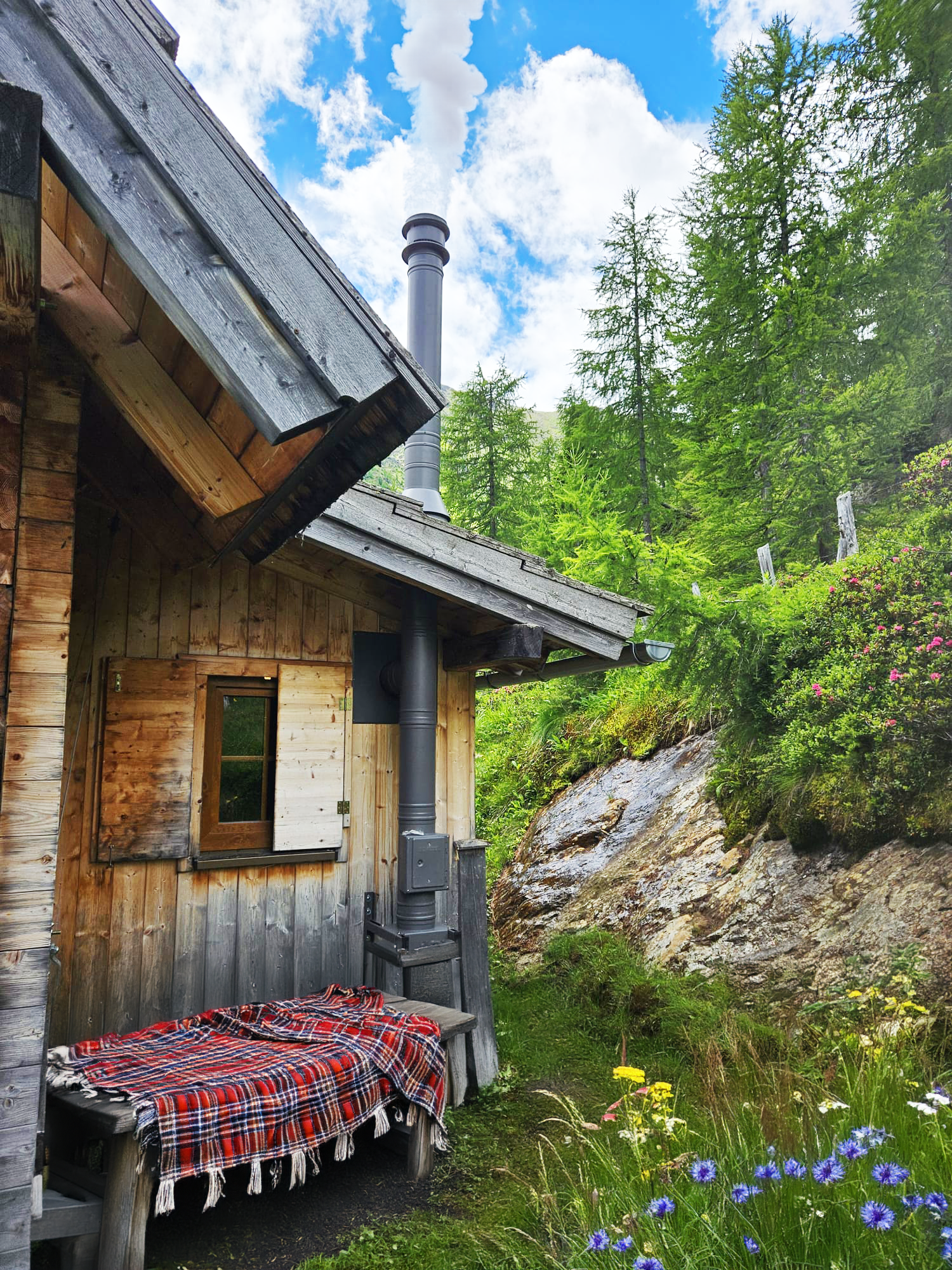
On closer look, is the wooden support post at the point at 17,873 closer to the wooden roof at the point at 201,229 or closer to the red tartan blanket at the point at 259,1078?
the wooden roof at the point at 201,229

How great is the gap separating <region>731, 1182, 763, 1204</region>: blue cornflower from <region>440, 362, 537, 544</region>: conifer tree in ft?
41.3

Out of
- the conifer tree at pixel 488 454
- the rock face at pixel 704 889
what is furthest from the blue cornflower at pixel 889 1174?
the conifer tree at pixel 488 454

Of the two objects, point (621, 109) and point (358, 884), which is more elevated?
point (621, 109)

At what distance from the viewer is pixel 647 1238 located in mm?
1915

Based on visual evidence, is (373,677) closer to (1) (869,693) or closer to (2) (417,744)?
(2) (417,744)

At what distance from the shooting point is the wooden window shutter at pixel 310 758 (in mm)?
4062

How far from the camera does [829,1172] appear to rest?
173cm

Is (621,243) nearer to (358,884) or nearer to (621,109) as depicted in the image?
(358,884)

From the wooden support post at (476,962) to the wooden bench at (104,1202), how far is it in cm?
194

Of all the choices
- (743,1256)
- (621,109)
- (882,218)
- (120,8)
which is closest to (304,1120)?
(743,1256)

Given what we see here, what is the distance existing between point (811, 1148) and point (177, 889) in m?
2.88

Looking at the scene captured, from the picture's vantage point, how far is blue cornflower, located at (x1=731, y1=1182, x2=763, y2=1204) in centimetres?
181

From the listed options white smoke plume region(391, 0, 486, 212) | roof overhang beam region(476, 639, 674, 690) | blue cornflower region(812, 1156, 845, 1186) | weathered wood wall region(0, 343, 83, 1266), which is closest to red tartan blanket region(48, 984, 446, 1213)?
weathered wood wall region(0, 343, 83, 1266)

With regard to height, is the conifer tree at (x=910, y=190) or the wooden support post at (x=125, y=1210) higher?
the conifer tree at (x=910, y=190)
